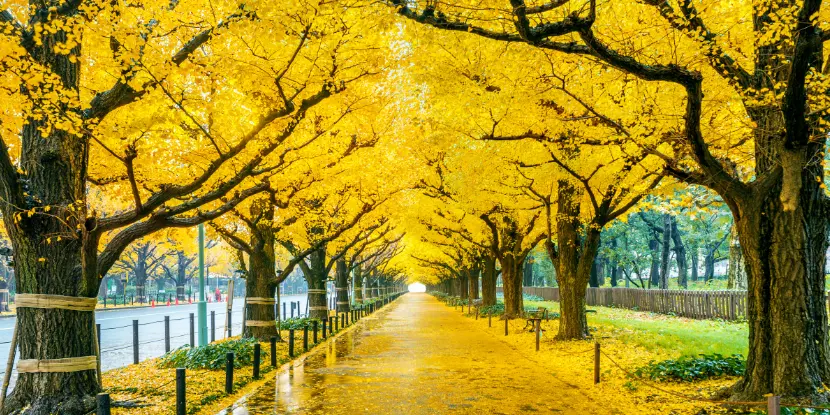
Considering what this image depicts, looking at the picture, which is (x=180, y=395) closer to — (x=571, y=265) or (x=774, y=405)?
(x=774, y=405)

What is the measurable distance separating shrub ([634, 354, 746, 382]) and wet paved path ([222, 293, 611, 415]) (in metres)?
1.63

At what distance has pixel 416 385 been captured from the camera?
10930mm

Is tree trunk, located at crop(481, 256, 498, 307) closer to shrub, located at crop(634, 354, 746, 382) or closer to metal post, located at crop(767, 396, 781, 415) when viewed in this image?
shrub, located at crop(634, 354, 746, 382)

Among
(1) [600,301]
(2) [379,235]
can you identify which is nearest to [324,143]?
(2) [379,235]

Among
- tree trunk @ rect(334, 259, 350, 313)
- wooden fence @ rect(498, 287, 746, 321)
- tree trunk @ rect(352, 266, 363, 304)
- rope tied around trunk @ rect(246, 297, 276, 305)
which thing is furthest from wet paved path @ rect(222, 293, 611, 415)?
tree trunk @ rect(352, 266, 363, 304)

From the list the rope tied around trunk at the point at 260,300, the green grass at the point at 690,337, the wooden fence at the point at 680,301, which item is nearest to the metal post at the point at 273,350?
the rope tied around trunk at the point at 260,300

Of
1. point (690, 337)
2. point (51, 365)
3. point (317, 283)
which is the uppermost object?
point (51, 365)

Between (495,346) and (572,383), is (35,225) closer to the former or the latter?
(572,383)

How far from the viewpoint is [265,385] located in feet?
36.9

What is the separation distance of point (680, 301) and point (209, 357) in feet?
75.6

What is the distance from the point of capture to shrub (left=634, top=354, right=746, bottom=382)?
34.3ft

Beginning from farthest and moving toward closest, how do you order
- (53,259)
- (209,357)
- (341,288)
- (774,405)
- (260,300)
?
(341,288) < (260,300) < (209,357) < (53,259) < (774,405)

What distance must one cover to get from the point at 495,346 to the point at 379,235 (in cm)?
1797

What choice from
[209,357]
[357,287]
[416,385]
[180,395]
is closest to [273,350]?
[209,357]
